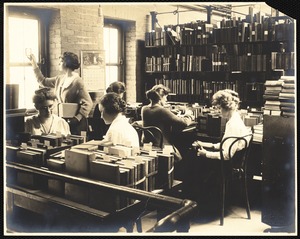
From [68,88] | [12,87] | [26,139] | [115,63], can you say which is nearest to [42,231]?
[26,139]

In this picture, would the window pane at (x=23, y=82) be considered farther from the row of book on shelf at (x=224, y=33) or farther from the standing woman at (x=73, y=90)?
the row of book on shelf at (x=224, y=33)

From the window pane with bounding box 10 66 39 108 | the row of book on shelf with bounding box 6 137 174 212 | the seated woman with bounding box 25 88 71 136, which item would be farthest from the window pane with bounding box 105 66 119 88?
the row of book on shelf with bounding box 6 137 174 212

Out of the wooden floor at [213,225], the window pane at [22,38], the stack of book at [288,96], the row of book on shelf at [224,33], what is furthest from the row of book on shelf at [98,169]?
the row of book on shelf at [224,33]

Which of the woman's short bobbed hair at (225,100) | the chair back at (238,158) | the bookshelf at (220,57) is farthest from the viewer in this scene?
the bookshelf at (220,57)

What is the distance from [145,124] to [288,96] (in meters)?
1.84

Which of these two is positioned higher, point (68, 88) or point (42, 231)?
point (68, 88)

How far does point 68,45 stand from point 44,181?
2.96m

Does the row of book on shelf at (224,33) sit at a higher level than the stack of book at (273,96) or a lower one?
higher

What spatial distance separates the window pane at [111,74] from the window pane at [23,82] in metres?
1.60

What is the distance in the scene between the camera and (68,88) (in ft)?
15.1

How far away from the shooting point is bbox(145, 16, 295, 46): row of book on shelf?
19.0 feet

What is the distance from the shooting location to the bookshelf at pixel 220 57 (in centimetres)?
583

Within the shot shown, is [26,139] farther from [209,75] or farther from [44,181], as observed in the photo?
[209,75]

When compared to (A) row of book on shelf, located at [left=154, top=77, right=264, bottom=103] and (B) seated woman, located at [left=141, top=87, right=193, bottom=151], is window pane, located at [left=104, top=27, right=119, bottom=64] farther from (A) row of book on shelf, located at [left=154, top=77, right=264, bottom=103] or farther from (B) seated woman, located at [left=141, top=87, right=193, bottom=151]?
(B) seated woman, located at [left=141, top=87, right=193, bottom=151]
